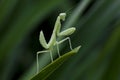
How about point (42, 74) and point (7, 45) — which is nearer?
point (42, 74)

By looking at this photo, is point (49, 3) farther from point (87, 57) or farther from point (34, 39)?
point (34, 39)

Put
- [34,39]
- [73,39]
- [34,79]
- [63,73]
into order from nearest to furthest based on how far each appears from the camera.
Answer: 1. [34,79]
2. [63,73]
3. [73,39]
4. [34,39]

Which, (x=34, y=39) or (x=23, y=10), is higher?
(x=23, y=10)

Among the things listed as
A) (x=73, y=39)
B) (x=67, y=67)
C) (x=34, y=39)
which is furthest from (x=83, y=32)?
(x=34, y=39)

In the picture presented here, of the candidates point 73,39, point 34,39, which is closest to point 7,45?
point 73,39

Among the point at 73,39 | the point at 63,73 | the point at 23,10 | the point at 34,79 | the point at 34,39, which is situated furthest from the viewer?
the point at 34,39

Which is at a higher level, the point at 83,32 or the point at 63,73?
the point at 83,32

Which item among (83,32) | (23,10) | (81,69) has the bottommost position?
(81,69)

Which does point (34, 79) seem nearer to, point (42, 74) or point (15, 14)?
point (42, 74)

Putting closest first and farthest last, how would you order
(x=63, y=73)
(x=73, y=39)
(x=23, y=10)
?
(x=63, y=73) < (x=73, y=39) < (x=23, y=10)
